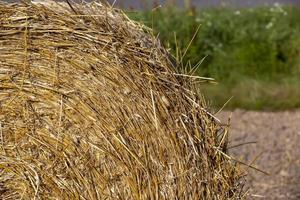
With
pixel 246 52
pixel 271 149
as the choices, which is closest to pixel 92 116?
pixel 271 149

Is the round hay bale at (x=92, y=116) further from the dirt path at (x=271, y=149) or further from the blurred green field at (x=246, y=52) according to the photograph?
the blurred green field at (x=246, y=52)

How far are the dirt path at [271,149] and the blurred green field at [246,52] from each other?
→ 0.39 m

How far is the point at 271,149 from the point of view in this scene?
7.55 metres

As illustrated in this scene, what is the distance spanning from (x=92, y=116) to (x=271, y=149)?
368cm

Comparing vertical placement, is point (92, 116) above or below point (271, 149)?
above

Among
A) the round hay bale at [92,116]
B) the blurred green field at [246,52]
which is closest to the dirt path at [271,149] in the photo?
the blurred green field at [246,52]

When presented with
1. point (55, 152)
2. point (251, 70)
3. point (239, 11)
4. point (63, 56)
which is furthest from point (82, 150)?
point (239, 11)

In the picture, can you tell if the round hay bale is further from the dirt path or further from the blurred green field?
the blurred green field

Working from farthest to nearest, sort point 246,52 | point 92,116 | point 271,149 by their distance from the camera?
point 246,52 < point 271,149 < point 92,116

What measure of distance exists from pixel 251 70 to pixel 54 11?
592 cm

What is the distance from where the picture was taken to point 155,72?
413cm

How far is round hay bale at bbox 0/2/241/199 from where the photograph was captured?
13.4 feet

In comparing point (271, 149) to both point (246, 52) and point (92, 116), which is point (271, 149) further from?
point (92, 116)

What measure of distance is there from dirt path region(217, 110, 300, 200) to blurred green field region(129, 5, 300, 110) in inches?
15.5
